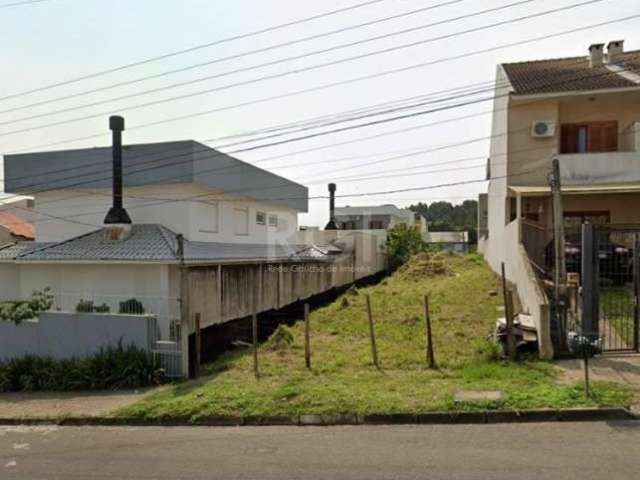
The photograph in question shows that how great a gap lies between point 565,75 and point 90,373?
19372 millimetres

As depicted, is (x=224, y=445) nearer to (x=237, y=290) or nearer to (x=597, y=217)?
(x=237, y=290)

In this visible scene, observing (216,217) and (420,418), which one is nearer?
(420,418)

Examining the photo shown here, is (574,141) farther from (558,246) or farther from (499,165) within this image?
(558,246)

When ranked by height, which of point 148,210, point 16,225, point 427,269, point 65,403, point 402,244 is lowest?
point 65,403

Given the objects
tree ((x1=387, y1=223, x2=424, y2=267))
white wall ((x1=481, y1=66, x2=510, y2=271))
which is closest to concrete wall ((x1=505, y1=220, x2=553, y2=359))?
white wall ((x1=481, y1=66, x2=510, y2=271))

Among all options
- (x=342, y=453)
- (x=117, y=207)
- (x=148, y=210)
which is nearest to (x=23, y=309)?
(x=117, y=207)

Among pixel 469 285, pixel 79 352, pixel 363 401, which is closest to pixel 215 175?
pixel 79 352

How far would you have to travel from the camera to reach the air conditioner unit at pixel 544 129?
660 inches

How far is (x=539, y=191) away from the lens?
48.1ft

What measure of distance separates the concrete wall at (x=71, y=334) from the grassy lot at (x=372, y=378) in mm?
1712

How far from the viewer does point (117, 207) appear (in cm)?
1349

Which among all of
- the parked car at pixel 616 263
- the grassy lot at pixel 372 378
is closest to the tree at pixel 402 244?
the grassy lot at pixel 372 378

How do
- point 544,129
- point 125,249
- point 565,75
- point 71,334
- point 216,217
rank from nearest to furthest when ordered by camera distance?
point 71,334
point 125,249
point 216,217
point 544,129
point 565,75

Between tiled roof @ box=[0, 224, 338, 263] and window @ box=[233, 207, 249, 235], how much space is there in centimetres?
240
